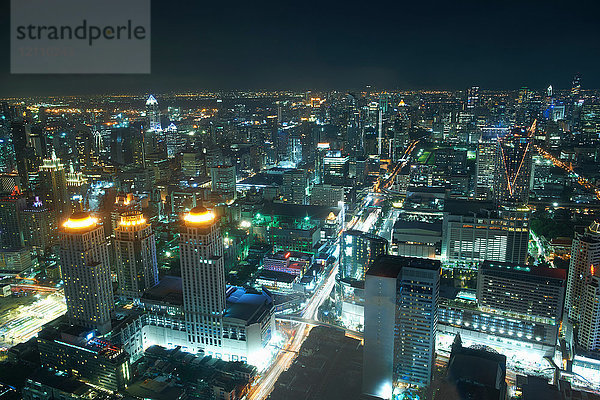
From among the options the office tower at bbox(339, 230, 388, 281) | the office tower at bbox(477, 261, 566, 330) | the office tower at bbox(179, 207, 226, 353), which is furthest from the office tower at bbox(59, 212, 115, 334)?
the office tower at bbox(477, 261, 566, 330)

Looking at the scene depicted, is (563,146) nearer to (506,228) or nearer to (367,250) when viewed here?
(506,228)

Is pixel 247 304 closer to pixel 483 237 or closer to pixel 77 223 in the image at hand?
pixel 77 223

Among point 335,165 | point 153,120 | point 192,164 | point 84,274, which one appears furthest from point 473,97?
point 84,274

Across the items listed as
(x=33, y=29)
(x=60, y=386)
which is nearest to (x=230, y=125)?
(x=60, y=386)

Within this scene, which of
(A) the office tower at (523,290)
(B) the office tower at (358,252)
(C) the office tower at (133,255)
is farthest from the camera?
(B) the office tower at (358,252)

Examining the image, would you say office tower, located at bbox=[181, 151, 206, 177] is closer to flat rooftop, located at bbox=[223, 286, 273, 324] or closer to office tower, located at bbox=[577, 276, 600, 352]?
flat rooftop, located at bbox=[223, 286, 273, 324]

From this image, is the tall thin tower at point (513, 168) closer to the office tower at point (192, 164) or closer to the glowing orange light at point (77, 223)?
the office tower at point (192, 164)

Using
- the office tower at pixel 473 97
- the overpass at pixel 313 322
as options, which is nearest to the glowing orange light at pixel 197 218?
the overpass at pixel 313 322

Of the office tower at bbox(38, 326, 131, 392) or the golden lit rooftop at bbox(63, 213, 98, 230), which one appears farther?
the golden lit rooftop at bbox(63, 213, 98, 230)
